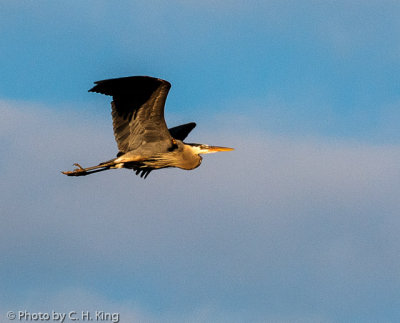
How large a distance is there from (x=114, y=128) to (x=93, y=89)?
176 centimetres

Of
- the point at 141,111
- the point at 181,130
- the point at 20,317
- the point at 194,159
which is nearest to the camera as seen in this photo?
the point at 20,317

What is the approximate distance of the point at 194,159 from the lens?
27609 mm

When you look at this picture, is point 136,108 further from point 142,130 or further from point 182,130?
point 182,130

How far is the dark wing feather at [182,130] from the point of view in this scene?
103 feet

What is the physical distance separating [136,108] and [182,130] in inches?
232

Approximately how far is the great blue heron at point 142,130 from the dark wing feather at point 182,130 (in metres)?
3.54

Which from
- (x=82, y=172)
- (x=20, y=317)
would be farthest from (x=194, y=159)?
(x=20, y=317)

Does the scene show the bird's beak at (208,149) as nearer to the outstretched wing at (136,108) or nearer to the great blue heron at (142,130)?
the great blue heron at (142,130)

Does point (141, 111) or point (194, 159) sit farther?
point (194, 159)

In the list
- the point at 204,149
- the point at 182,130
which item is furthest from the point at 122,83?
the point at 182,130

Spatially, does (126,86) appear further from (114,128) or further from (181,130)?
(181,130)

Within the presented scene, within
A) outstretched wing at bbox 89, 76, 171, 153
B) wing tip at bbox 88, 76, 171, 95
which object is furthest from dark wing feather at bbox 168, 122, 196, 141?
wing tip at bbox 88, 76, 171, 95

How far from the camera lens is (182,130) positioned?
104 feet

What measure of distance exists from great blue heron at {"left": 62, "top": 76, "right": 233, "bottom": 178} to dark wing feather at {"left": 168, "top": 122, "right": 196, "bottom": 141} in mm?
3538
